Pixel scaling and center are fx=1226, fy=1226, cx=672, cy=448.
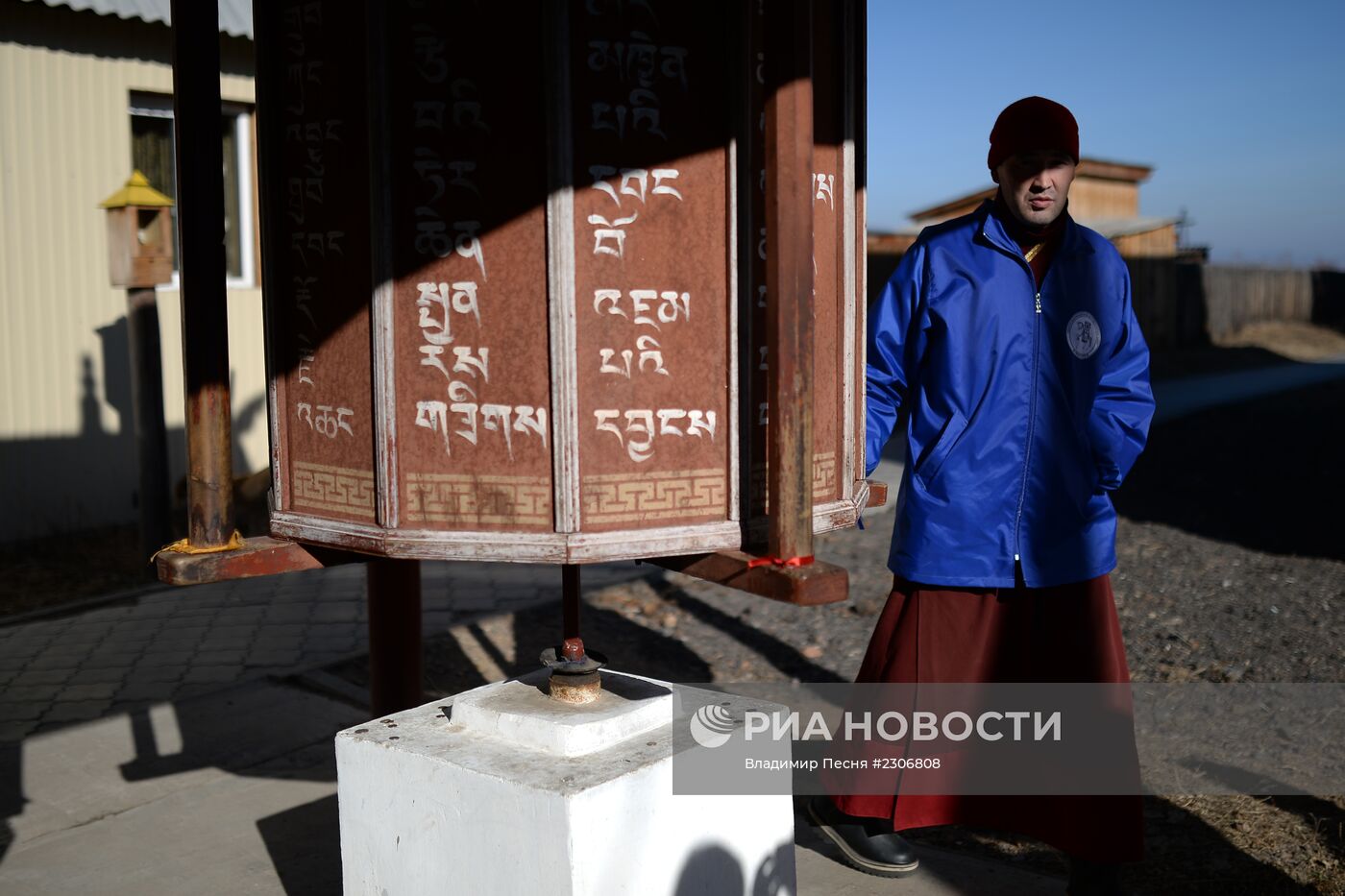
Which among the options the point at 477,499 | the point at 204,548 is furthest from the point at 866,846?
the point at 204,548

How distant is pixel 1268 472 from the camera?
399 inches

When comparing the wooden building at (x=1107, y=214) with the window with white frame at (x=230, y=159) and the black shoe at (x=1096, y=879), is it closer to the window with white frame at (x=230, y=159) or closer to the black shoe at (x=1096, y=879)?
the window with white frame at (x=230, y=159)

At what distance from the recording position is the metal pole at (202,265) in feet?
8.21

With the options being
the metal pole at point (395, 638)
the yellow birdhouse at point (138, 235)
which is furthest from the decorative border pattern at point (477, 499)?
the yellow birdhouse at point (138, 235)

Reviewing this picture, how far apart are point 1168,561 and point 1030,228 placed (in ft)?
15.9

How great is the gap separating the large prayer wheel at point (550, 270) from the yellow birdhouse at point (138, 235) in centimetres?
496

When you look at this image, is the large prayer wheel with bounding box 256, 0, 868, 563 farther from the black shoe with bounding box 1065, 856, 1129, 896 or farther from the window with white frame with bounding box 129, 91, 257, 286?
the window with white frame with bounding box 129, 91, 257, 286

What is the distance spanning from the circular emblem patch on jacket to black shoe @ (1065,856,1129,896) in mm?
1261

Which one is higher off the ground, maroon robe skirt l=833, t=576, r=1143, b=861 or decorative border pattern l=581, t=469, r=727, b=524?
decorative border pattern l=581, t=469, r=727, b=524

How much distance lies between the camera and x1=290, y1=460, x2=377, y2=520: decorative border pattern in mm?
2480

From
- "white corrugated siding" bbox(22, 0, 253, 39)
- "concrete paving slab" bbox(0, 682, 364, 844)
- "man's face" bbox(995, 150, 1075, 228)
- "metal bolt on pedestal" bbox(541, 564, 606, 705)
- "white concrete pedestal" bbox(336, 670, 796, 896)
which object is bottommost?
"concrete paving slab" bbox(0, 682, 364, 844)

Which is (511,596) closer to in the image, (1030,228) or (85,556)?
(85,556)

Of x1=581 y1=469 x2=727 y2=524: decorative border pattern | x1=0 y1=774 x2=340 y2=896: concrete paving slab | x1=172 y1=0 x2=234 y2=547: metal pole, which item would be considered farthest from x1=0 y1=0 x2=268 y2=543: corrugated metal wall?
x1=581 y1=469 x2=727 y2=524: decorative border pattern

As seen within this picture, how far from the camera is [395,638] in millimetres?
3404
